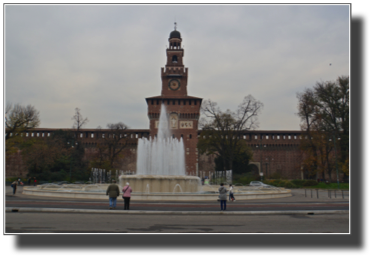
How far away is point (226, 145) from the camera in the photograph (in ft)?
147

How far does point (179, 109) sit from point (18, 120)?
29246 millimetres

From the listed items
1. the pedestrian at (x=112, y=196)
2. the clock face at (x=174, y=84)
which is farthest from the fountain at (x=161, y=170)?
the clock face at (x=174, y=84)

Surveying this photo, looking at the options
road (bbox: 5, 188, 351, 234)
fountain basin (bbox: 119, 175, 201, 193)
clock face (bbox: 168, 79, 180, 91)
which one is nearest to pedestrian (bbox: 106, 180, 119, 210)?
road (bbox: 5, 188, 351, 234)

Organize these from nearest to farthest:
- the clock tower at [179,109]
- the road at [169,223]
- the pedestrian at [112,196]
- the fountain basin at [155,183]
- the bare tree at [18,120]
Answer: the road at [169,223] < the pedestrian at [112,196] < the fountain basin at [155,183] < the bare tree at [18,120] < the clock tower at [179,109]

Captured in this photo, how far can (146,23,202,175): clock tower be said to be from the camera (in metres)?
56.7

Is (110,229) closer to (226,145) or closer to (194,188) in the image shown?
(194,188)

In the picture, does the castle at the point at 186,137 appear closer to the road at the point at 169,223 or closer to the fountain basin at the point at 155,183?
the fountain basin at the point at 155,183

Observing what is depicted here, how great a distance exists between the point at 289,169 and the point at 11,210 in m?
55.4

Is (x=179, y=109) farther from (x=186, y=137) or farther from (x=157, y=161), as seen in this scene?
(x=157, y=161)

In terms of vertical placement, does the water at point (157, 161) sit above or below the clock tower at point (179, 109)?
below

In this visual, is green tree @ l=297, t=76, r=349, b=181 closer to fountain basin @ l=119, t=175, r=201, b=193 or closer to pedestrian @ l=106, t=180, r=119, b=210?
fountain basin @ l=119, t=175, r=201, b=193

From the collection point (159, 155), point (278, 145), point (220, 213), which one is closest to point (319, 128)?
point (278, 145)

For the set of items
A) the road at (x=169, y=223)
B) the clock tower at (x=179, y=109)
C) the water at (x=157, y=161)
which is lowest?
the road at (x=169, y=223)

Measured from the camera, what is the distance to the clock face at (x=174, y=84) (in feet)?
197
